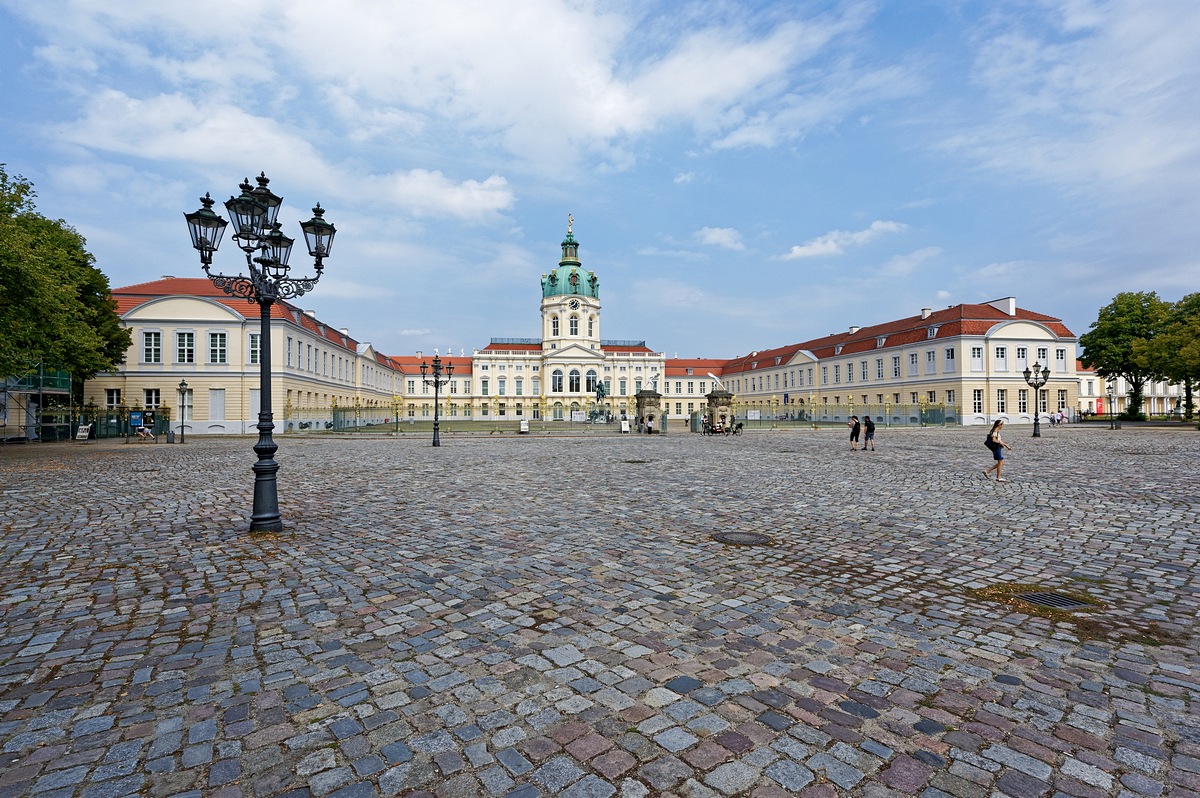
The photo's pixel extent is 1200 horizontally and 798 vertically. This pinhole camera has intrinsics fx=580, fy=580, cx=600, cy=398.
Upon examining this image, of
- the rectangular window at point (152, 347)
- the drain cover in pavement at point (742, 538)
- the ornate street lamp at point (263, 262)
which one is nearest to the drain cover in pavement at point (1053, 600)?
the drain cover in pavement at point (742, 538)

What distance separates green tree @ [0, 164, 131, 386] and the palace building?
21.0 feet

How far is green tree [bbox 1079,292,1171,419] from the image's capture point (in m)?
51.3

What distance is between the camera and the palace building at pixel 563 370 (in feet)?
137

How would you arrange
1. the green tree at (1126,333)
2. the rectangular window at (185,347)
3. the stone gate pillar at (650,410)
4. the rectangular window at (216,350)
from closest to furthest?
1. the stone gate pillar at (650,410)
2. the rectangular window at (185,347)
3. the rectangular window at (216,350)
4. the green tree at (1126,333)

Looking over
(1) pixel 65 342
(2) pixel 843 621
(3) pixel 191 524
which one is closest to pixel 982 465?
(2) pixel 843 621

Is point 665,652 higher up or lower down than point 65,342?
lower down

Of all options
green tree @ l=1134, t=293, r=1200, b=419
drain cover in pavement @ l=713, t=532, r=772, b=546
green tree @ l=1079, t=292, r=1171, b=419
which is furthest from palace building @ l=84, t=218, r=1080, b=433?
drain cover in pavement @ l=713, t=532, r=772, b=546

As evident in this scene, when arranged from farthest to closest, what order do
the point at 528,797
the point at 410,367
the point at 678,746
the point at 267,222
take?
the point at 410,367
the point at 267,222
the point at 678,746
the point at 528,797

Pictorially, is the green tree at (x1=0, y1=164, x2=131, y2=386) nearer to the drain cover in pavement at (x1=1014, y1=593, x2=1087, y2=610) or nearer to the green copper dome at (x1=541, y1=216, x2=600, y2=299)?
the drain cover in pavement at (x1=1014, y1=593, x2=1087, y2=610)

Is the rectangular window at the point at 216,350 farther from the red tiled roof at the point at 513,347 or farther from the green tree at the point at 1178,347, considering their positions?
the green tree at the point at 1178,347

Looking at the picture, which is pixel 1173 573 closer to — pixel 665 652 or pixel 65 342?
pixel 665 652

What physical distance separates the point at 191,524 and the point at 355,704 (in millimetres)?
6934

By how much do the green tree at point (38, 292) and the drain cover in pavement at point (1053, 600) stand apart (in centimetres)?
2654

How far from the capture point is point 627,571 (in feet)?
20.0
